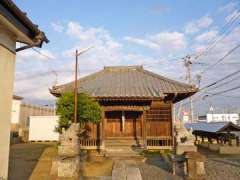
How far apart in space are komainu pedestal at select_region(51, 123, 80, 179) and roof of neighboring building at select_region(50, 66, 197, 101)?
21.1ft

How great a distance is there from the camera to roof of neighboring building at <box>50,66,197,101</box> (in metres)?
17.2

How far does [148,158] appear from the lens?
14.4 metres

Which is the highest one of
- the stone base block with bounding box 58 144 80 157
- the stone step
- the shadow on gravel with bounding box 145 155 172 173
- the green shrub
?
the green shrub

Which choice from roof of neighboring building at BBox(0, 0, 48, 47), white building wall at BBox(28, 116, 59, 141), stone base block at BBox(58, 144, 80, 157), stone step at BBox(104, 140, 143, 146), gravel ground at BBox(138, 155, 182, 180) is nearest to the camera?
roof of neighboring building at BBox(0, 0, 48, 47)

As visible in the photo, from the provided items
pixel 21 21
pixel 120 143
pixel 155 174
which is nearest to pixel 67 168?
pixel 155 174

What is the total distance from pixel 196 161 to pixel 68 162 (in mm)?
4864

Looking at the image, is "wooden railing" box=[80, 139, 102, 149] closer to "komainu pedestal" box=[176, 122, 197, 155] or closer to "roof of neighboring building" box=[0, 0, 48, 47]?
"komainu pedestal" box=[176, 122, 197, 155]

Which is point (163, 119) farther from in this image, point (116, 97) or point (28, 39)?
point (28, 39)

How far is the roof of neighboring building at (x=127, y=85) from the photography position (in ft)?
56.4

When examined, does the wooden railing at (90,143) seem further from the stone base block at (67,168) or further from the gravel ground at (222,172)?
the gravel ground at (222,172)

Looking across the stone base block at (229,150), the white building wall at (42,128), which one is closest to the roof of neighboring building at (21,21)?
the stone base block at (229,150)

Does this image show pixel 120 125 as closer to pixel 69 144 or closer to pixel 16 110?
pixel 69 144

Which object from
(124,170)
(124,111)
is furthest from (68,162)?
(124,111)

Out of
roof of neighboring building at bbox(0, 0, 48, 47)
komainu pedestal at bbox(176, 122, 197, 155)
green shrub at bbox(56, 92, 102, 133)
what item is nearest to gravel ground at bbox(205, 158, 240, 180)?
komainu pedestal at bbox(176, 122, 197, 155)
